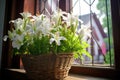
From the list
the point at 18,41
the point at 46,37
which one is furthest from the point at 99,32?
the point at 18,41

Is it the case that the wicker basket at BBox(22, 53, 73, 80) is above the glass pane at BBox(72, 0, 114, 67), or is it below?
below

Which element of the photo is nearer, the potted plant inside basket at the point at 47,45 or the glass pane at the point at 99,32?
the potted plant inside basket at the point at 47,45

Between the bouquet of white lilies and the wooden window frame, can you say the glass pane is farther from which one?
the bouquet of white lilies

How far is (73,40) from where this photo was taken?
772mm

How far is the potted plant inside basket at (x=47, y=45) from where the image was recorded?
28.2 inches

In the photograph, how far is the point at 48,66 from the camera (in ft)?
2.35

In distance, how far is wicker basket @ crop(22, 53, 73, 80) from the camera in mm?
711

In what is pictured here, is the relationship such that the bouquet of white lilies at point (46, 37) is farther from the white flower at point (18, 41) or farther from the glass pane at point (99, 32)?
the glass pane at point (99, 32)

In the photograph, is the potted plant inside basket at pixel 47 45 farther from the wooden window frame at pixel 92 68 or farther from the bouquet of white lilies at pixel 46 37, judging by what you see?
the wooden window frame at pixel 92 68

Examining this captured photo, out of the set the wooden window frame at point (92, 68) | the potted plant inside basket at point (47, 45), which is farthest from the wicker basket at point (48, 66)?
the wooden window frame at point (92, 68)

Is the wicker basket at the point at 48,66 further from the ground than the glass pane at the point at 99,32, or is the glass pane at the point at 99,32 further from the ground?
the glass pane at the point at 99,32

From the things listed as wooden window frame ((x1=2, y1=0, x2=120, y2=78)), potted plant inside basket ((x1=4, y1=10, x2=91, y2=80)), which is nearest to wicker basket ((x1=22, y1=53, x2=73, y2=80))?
potted plant inside basket ((x1=4, y1=10, x2=91, y2=80))

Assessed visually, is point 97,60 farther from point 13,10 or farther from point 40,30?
point 13,10

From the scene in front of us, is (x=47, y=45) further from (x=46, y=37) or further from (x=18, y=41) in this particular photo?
(x=18, y=41)
